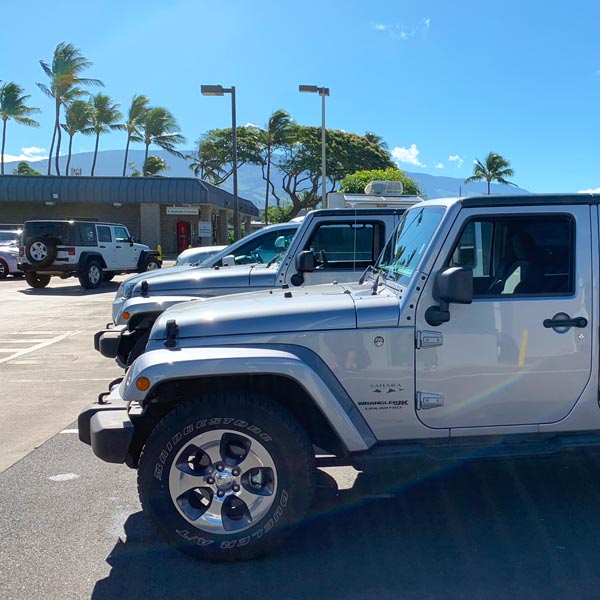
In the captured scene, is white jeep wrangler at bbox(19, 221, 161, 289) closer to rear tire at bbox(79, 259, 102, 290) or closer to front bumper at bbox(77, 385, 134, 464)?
rear tire at bbox(79, 259, 102, 290)

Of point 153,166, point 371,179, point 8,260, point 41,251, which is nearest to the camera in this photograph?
point 41,251

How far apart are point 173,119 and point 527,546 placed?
49.2 meters

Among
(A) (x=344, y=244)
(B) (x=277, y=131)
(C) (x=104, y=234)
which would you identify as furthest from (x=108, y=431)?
(B) (x=277, y=131)

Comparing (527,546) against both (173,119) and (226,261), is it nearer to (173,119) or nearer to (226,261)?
(226,261)

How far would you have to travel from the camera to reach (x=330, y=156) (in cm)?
4572

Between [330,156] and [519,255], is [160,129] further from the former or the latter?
[519,255]

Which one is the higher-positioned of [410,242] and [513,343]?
[410,242]

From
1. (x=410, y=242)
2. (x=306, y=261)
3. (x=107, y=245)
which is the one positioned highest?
(x=107, y=245)

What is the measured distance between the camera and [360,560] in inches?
127

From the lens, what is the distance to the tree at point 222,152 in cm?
4578

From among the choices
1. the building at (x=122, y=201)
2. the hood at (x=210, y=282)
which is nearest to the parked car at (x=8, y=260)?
the building at (x=122, y=201)

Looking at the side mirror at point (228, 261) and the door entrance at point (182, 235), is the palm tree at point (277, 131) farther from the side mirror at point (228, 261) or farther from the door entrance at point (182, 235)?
the side mirror at point (228, 261)

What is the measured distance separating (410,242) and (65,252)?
16.0m

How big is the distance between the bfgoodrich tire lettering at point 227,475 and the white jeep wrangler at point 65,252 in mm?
15818
